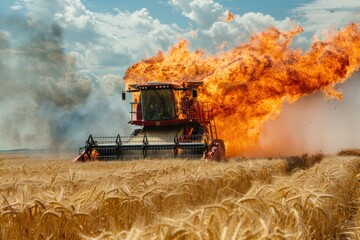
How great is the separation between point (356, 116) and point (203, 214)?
45226 millimetres

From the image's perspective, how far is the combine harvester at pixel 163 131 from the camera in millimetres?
21031

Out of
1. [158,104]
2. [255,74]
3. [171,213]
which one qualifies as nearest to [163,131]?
[158,104]

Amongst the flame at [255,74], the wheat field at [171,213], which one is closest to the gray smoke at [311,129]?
the flame at [255,74]

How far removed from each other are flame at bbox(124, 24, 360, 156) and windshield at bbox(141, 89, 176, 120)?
19.1ft

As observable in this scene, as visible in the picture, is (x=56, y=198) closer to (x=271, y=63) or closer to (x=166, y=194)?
(x=166, y=194)

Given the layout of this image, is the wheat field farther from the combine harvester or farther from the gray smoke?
the gray smoke

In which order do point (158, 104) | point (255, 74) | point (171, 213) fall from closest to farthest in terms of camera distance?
point (171, 213)
point (158, 104)
point (255, 74)

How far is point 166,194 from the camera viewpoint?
682 cm

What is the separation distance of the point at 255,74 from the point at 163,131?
26.6 ft

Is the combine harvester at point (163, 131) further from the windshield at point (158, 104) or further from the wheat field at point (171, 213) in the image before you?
the wheat field at point (171, 213)

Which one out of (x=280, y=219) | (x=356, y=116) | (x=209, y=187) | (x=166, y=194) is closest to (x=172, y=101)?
(x=209, y=187)

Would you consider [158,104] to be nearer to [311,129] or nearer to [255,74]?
[255,74]

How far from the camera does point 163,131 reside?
81.7 ft

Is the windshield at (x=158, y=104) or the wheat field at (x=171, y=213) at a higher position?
the windshield at (x=158, y=104)
